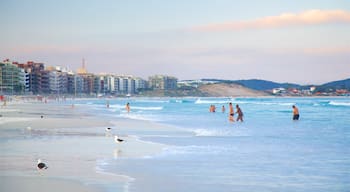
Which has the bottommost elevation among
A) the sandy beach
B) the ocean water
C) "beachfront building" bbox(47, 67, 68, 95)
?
the ocean water

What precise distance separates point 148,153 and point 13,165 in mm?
2879

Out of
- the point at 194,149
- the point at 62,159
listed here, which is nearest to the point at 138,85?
the point at 194,149

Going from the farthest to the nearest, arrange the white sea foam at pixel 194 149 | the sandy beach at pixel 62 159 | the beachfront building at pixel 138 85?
the beachfront building at pixel 138 85
the white sea foam at pixel 194 149
the sandy beach at pixel 62 159

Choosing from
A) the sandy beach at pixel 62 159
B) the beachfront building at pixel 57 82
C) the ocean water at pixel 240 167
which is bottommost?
the ocean water at pixel 240 167

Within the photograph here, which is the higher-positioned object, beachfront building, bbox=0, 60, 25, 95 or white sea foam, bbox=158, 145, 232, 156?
beachfront building, bbox=0, 60, 25, 95

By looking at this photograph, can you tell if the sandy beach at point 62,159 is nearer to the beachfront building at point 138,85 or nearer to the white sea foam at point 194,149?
the white sea foam at point 194,149

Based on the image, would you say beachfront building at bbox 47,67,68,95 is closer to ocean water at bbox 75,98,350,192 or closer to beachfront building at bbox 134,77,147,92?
beachfront building at bbox 134,77,147,92

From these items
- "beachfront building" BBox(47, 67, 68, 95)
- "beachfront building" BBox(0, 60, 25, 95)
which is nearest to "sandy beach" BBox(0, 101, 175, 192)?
"beachfront building" BBox(0, 60, 25, 95)

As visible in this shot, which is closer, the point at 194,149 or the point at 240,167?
the point at 240,167

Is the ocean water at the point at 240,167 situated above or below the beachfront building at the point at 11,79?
below

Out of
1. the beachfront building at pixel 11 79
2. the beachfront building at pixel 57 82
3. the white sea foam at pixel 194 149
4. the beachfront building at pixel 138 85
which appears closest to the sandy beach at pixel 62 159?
the white sea foam at pixel 194 149

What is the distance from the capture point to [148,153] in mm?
10281

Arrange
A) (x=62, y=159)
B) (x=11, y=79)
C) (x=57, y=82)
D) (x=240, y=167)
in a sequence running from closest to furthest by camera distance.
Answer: (x=240, y=167) < (x=62, y=159) < (x=11, y=79) < (x=57, y=82)

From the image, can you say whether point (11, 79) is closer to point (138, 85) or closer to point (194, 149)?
point (194, 149)
